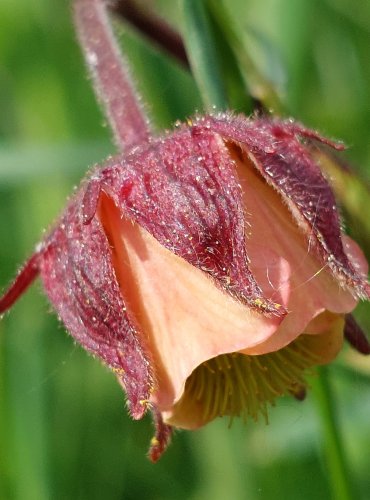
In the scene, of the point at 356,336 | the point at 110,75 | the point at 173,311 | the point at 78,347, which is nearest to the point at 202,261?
the point at 173,311

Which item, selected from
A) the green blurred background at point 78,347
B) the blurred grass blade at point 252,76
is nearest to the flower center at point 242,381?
the green blurred background at point 78,347

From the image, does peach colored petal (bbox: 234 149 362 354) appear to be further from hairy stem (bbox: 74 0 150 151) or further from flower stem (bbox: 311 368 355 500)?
flower stem (bbox: 311 368 355 500)

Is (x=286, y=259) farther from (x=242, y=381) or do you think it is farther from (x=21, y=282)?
(x=21, y=282)

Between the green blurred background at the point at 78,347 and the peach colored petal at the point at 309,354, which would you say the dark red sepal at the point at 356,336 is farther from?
the green blurred background at the point at 78,347

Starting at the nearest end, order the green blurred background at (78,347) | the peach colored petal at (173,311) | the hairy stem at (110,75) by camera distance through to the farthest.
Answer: the peach colored petal at (173,311) < the hairy stem at (110,75) < the green blurred background at (78,347)

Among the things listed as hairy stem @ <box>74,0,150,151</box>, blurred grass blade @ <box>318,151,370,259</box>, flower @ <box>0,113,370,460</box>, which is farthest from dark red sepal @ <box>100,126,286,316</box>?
blurred grass blade @ <box>318,151,370,259</box>

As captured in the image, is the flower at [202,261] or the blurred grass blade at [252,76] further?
the blurred grass blade at [252,76]

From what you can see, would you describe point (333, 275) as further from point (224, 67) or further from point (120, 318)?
point (224, 67)
